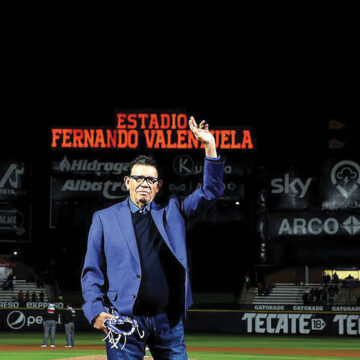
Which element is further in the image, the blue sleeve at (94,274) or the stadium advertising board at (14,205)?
the stadium advertising board at (14,205)

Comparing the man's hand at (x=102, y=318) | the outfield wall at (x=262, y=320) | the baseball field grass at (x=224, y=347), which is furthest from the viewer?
the outfield wall at (x=262, y=320)

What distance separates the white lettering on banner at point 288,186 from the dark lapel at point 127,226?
38222mm

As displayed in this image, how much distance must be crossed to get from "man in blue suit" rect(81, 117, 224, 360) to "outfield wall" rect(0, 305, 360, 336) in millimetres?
27653

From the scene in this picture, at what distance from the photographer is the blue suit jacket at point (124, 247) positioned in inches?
210

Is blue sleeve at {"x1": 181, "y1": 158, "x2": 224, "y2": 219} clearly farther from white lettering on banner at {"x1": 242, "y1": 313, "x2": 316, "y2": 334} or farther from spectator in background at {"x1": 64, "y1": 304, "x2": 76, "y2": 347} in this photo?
white lettering on banner at {"x1": 242, "y1": 313, "x2": 316, "y2": 334}

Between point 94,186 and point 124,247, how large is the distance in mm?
38844

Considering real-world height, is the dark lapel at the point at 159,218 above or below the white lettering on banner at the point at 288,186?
below

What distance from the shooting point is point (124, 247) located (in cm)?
538

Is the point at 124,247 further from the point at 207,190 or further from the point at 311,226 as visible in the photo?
the point at 311,226

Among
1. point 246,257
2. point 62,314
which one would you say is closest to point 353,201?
point 246,257

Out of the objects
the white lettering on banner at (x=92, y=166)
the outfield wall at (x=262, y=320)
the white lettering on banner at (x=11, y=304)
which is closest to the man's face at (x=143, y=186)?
the outfield wall at (x=262, y=320)

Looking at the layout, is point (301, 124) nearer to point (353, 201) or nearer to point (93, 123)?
point (353, 201)

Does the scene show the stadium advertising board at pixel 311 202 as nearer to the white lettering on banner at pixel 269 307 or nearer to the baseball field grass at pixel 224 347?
the white lettering on banner at pixel 269 307

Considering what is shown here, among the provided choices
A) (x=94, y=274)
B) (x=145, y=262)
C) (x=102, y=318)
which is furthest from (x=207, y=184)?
(x=102, y=318)
